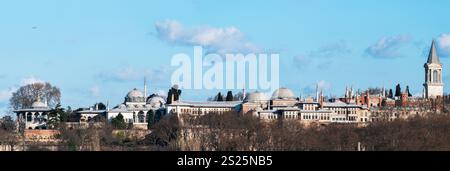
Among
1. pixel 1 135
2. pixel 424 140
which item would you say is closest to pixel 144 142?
pixel 1 135

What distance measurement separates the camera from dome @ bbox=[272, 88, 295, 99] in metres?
94.8

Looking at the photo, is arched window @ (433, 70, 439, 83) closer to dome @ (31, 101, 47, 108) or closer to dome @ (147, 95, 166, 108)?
dome @ (147, 95, 166, 108)

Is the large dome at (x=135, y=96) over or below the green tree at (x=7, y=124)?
over

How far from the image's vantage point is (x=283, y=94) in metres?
95.4

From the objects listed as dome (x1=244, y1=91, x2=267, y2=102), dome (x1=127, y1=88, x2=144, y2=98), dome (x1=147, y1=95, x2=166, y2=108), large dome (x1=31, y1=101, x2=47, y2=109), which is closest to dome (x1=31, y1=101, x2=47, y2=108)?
large dome (x1=31, y1=101, x2=47, y2=109)

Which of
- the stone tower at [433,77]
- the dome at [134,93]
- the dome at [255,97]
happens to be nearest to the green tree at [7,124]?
the dome at [134,93]

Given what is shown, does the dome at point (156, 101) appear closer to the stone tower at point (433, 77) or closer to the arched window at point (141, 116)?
the arched window at point (141, 116)

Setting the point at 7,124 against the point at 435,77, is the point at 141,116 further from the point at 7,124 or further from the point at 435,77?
the point at 435,77

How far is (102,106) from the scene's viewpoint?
95.3 m

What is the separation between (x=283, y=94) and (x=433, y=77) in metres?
12.5

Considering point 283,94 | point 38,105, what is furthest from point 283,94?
point 38,105

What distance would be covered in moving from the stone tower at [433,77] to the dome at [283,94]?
10419mm

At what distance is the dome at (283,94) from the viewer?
311 feet
